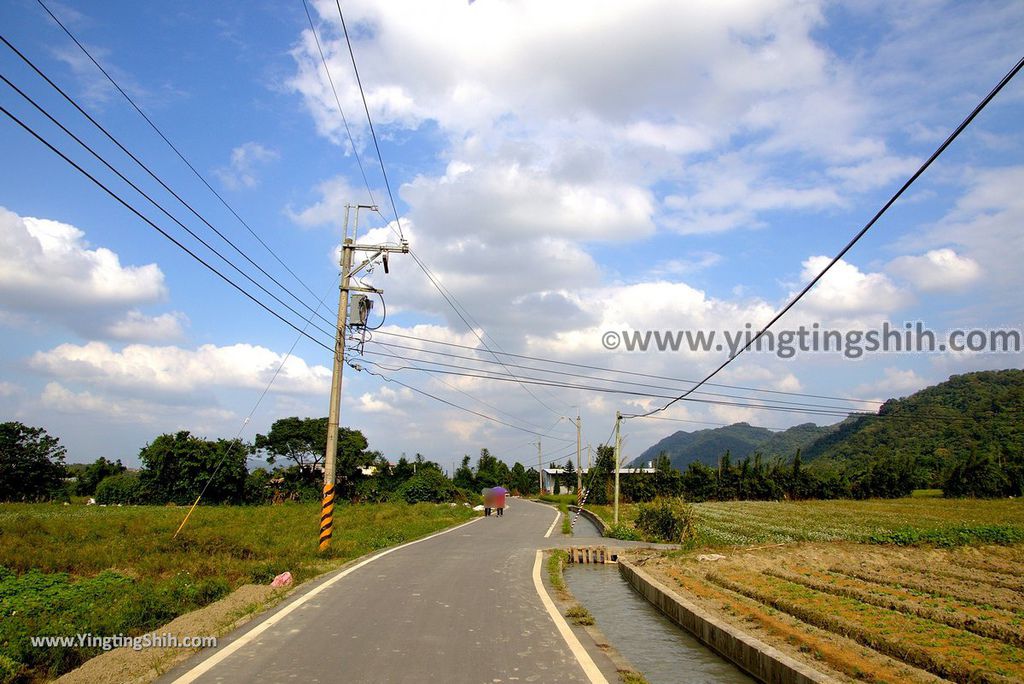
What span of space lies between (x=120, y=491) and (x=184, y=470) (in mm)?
5860

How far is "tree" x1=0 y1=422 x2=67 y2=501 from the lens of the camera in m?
45.1

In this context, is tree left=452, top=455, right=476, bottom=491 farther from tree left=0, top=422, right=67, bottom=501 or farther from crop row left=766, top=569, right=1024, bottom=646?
crop row left=766, top=569, right=1024, bottom=646

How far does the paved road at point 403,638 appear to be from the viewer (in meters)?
6.33

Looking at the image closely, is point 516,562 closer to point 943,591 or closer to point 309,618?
point 309,618

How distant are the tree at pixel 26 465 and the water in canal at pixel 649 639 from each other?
45.3 metres

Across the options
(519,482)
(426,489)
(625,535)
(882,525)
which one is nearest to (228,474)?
(426,489)

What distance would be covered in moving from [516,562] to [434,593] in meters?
5.74

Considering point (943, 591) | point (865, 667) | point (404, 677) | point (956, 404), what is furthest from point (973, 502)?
point (404, 677)

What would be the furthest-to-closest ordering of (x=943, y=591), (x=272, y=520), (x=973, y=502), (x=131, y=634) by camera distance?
(x=973, y=502)
(x=272, y=520)
(x=943, y=591)
(x=131, y=634)

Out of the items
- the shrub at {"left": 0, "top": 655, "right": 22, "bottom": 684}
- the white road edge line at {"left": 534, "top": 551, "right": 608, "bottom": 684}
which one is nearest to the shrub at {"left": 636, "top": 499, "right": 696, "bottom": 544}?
the white road edge line at {"left": 534, "top": 551, "right": 608, "bottom": 684}

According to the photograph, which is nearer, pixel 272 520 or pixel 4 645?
pixel 4 645

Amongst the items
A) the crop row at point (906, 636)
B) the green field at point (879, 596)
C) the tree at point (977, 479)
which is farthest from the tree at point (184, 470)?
the tree at point (977, 479)

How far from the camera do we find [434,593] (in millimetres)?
11188

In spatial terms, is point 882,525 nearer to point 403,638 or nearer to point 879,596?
point 879,596
